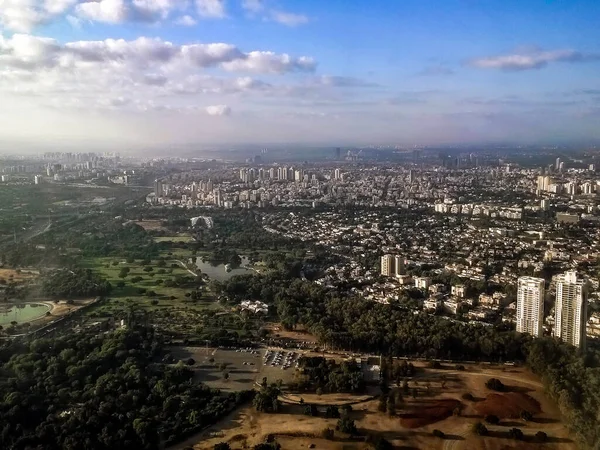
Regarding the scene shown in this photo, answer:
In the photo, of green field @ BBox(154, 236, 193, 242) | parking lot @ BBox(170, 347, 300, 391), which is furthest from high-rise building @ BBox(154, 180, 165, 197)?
parking lot @ BBox(170, 347, 300, 391)

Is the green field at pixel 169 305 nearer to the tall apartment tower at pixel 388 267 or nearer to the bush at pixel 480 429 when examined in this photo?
the tall apartment tower at pixel 388 267

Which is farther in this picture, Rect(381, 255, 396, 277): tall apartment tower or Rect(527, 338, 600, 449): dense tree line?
Rect(381, 255, 396, 277): tall apartment tower

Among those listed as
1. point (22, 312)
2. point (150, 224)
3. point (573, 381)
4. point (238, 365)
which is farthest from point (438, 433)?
point (150, 224)

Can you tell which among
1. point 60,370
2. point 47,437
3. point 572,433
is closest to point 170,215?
point 60,370

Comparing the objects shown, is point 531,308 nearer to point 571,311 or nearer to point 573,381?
point 571,311

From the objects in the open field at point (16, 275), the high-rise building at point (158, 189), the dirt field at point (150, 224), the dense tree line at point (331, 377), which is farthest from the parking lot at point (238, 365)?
the high-rise building at point (158, 189)

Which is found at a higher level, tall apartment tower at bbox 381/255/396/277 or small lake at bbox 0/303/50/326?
tall apartment tower at bbox 381/255/396/277

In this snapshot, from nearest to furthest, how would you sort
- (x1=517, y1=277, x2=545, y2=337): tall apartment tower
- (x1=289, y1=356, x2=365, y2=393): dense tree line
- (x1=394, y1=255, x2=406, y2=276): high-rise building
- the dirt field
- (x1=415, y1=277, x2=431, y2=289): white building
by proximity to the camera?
(x1=289, y1=356, x2=365, y2=393): dense tree line → (x1=517, y1=277, x2=545, y2=337): tall apartment tower → (x1=415, y1=277, x2=431, y2=289): white building → (x1=394, y1=255, x2=406, y2=276): high-rise building → the dirt field

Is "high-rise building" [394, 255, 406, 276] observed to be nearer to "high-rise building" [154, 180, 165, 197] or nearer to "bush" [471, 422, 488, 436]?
"bush" [471, 422, 488, 436]
